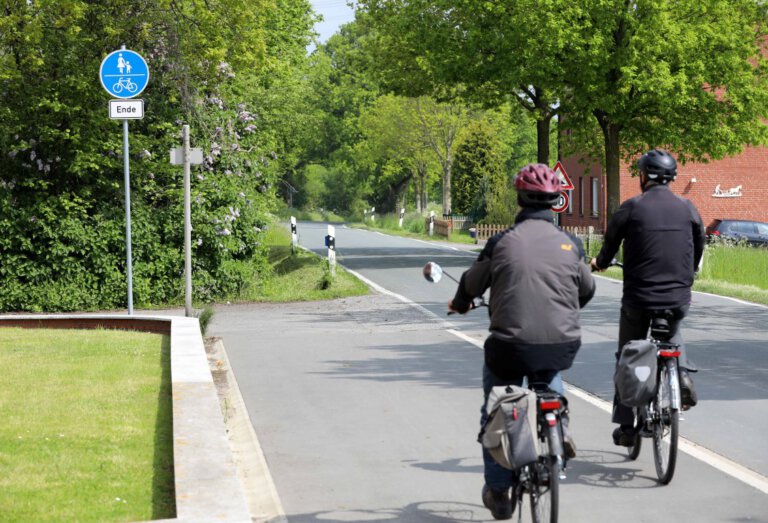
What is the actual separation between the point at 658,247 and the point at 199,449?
9.34ft

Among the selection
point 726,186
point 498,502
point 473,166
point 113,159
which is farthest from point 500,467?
point 473,166

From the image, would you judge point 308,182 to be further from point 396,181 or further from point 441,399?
point 441,399

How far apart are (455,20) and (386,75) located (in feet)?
15.2

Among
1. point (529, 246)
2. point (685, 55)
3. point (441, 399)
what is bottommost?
point (441, 399)

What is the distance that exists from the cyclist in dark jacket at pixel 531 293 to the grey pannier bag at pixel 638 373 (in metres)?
1.26

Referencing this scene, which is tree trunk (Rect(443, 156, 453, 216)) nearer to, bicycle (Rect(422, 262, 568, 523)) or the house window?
the house window

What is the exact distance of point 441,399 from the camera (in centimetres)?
981

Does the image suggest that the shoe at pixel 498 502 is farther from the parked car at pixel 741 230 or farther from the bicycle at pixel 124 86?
the parked car at pixel 741 230

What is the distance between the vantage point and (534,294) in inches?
204

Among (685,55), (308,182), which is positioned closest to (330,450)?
(685,55)

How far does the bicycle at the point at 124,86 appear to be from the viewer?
15.6m

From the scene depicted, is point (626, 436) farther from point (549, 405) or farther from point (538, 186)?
point (538, 186)

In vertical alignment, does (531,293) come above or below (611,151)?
below

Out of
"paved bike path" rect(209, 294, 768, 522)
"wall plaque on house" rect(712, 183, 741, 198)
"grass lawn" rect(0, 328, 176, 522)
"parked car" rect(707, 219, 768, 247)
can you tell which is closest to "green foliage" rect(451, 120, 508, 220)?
"wall plaque on house" rect(712, 183, 741, 198)
